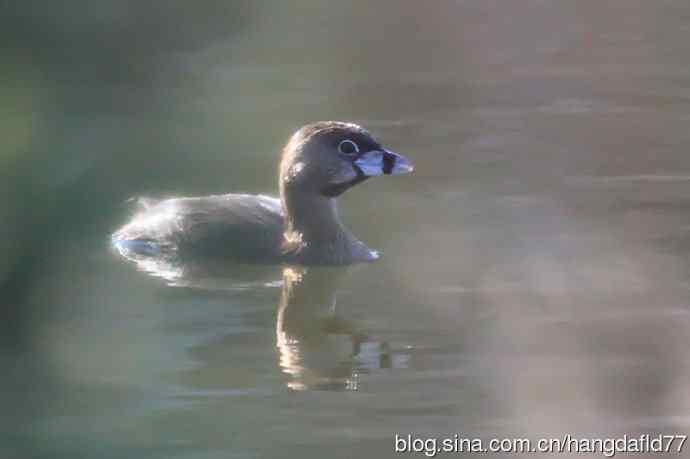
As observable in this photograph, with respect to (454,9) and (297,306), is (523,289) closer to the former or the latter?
(297,306)

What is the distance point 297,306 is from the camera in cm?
1059

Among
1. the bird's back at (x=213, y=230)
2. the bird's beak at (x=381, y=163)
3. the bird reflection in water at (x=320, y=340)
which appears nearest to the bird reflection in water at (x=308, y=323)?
the bird reflection in water at (x=320, y=340)

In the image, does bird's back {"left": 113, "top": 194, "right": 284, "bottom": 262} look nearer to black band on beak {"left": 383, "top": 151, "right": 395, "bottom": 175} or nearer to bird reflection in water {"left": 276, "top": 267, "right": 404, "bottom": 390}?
bird reflection in water {"left": 276, "top": 267, "right": 404, "bottom": 390}

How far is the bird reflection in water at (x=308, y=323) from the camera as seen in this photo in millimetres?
9195

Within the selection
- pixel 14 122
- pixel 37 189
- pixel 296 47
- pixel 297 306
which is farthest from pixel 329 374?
pixel 296 47

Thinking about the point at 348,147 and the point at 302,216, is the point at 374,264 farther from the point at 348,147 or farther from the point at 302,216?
the point at 348,147

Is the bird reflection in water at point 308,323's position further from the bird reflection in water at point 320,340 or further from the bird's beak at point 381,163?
the bird's beak at point 381,163

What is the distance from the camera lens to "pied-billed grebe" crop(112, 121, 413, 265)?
11.4 metres

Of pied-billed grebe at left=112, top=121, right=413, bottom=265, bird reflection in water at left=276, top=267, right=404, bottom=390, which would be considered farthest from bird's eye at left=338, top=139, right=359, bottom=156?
bird reflection in water at left=276, top=267, right=404, bottom=390

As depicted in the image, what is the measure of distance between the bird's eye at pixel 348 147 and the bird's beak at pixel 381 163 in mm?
61

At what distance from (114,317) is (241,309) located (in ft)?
2.39

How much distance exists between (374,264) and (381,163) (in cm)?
64

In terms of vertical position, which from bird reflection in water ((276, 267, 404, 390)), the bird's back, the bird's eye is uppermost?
the bird's eye

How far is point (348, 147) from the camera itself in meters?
11.4
